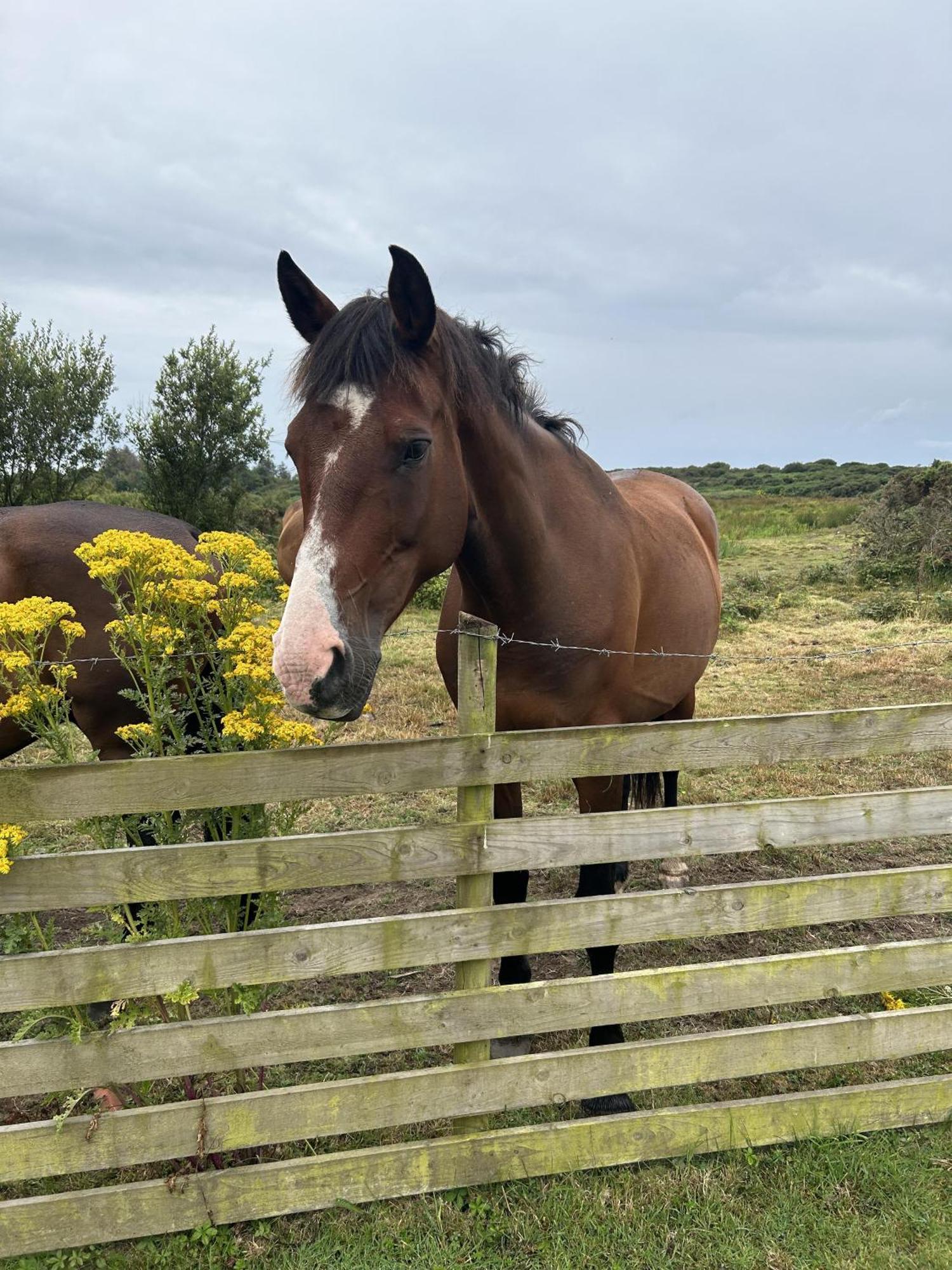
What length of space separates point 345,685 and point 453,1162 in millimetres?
1615

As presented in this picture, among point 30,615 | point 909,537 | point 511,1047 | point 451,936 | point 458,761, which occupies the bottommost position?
point 511,1047

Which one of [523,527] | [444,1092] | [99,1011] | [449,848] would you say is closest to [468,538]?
[523,527]

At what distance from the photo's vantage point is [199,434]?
1952cm

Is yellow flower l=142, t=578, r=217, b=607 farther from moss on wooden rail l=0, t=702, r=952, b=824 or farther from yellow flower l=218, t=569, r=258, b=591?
moss on wooden rail l=0, t=702, r=952, b=824

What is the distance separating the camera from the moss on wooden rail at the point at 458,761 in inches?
74.6

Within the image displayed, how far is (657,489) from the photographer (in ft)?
16.2

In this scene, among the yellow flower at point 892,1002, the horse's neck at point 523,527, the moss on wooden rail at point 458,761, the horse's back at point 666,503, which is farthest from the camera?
the horse's back at point 666,503

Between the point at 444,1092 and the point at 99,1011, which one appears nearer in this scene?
the point at 444,1092

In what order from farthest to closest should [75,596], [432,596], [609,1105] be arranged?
[432,596], [75,596], [609,1105]

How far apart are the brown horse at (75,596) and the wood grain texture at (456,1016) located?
178 cm

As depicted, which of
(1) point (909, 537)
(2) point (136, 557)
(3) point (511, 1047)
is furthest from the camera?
(1) point (909, 537)

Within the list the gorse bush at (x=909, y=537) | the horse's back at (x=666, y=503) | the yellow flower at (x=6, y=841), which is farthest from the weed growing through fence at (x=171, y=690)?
the gorse bush at (x=909, y=537)

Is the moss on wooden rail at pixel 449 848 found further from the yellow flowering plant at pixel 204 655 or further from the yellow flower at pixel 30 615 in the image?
the yellow flower at pixel 30 615

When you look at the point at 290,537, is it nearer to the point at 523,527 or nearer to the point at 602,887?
the point at 523,527
